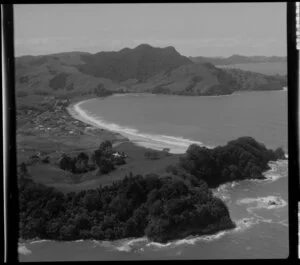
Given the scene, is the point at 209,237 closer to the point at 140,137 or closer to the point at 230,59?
the point at 140,137

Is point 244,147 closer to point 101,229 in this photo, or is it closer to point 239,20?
point 239,20

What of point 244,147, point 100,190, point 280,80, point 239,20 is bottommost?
point 100,190

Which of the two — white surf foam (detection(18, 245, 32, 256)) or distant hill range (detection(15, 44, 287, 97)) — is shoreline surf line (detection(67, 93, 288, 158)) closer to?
distant hill range (detection(15, 44, 287, 97))

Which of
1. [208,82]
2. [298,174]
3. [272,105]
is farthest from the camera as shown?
[208,82]

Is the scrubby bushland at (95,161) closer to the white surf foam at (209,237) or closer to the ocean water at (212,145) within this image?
the ocean water at (212,145)

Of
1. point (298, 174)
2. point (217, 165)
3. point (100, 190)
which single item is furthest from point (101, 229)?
point (298, 174)

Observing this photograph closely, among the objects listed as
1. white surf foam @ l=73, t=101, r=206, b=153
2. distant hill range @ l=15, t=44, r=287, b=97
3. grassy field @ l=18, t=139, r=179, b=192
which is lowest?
grassy field @ l=18, t=139, r=179, b=192

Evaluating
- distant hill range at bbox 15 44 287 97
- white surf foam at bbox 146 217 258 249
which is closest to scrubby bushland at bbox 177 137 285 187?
white surf foam at bbox 146 217 258 249
